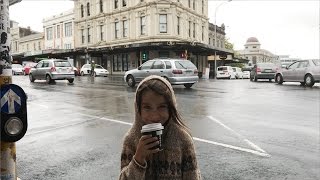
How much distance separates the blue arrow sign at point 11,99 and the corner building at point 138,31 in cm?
3427

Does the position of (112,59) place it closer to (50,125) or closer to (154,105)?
(50,125)

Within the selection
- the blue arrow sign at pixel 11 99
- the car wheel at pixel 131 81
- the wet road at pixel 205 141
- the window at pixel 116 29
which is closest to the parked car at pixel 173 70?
the car wheel at pixel 131 81

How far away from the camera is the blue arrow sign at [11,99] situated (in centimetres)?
209

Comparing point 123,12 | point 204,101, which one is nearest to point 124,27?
point 123,12

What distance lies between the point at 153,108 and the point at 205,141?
15.9 ft

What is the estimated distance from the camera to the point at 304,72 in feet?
70.5

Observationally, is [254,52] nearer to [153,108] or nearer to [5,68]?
[5,68]

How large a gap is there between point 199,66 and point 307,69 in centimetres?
2917

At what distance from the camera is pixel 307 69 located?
2128 centimetres

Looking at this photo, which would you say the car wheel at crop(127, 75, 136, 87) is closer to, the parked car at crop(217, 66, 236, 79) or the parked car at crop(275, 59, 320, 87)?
the parked car at crop(275, 59, 320, 87)

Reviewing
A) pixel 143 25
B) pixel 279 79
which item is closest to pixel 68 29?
pixel 143 25

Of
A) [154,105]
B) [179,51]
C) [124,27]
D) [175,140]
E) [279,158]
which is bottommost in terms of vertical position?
[279,158]

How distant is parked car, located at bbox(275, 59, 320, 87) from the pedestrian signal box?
21052mm

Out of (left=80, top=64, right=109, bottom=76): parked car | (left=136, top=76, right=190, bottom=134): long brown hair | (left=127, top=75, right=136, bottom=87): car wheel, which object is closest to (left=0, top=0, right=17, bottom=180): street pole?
(left=136, top=76, right=190, bottom=134): long brown hair
